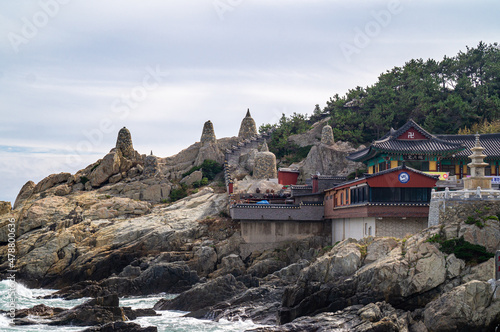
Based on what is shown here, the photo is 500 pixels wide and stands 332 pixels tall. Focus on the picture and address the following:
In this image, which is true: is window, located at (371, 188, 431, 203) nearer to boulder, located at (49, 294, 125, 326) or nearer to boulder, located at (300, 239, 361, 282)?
boulder, located at (300, 239, 361, 282)

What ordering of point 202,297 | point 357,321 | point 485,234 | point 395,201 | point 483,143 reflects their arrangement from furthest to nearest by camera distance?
1. point 483,143
2. point 395,201
3. point 202,297
4. point 485,234
5. point 357,321

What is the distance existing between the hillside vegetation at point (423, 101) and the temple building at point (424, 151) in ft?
37.4

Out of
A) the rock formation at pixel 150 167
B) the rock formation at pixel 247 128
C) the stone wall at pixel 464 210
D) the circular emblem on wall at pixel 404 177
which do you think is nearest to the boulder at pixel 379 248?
the stone wall at pixel 464 210

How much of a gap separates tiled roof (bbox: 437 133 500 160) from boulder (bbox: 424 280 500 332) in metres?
24.8

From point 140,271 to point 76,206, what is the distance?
Result: 13.9 metres

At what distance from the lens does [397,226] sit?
124 feet

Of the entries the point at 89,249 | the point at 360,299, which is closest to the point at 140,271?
the point at 89,249

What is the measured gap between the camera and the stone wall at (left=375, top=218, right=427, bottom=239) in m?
37.6

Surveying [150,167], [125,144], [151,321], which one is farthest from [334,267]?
[125,144]

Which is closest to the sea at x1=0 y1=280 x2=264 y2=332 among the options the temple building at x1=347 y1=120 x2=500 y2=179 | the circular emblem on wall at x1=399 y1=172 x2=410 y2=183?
the circular emblem on wall at x1=399 y1=172 x2=410 y2=183

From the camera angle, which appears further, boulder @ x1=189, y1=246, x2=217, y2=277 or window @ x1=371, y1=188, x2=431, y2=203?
boulder @ x1=189, y1=246, x2=217, y2=277

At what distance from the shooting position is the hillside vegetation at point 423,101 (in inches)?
2495

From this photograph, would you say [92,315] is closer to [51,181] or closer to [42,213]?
[42,213]

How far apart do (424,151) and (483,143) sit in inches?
277
